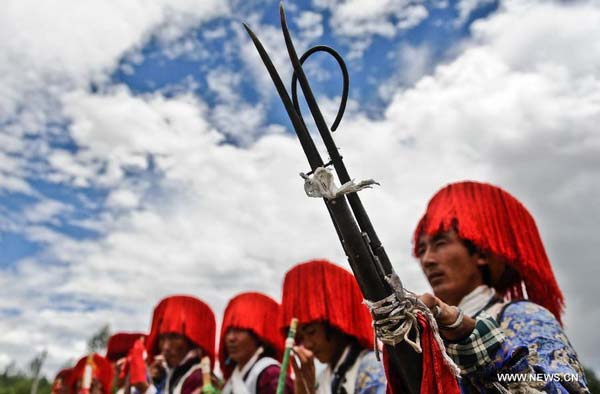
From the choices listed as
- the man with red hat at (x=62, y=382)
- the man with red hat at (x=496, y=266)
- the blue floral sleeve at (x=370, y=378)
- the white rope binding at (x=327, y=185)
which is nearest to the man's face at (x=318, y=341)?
the blue floral sleeve at (x=370, y=378)

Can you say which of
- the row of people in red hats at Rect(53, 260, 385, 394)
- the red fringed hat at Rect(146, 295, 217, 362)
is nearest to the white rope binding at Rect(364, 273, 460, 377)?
the row of people in red hats at Rect(53, 260, 385, 394)

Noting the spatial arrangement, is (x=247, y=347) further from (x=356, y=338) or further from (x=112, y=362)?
(x=112, y=362)

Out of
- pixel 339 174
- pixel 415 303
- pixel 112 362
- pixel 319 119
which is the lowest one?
pixel 415 303

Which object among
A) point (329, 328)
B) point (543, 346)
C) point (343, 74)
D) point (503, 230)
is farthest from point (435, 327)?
point (329, 328)

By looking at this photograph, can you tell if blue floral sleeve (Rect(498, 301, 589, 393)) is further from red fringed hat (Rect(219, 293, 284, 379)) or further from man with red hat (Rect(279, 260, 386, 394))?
red fringed hat (Rect(219, 293, 284, 379))

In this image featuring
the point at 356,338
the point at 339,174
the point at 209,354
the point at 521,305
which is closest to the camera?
the point at 339,174

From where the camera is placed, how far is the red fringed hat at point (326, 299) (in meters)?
3.74

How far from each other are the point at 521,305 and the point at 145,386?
394 centimetres

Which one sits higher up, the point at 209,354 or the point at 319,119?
the point at 209,354

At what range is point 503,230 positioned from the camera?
104 inches

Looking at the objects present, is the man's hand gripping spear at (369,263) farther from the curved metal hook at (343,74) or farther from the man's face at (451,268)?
the man's face at (451,268)

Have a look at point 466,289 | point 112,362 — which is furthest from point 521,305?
point 112,362

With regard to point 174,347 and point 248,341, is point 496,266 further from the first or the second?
point 174,347

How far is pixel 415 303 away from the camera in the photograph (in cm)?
158
